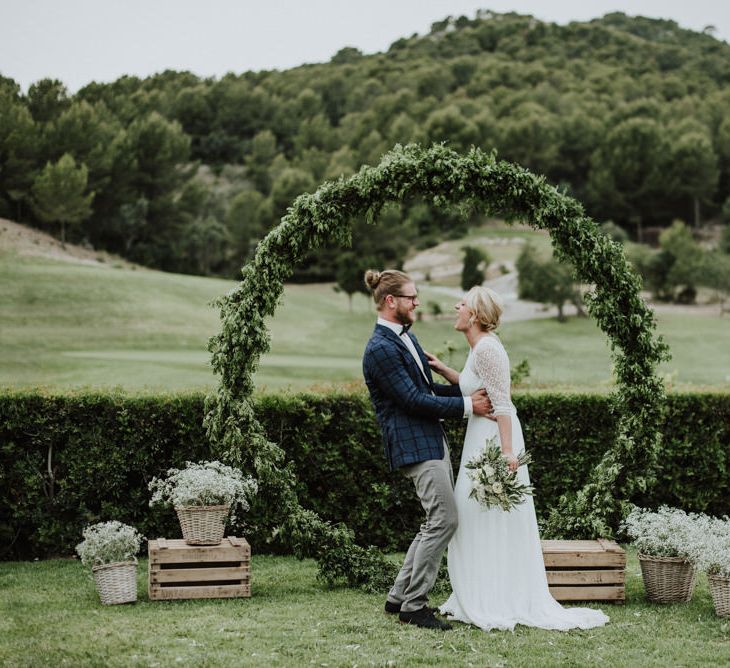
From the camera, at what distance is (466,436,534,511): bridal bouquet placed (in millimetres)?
6367

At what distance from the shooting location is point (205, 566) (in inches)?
304

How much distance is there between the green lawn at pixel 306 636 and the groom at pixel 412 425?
0.34m

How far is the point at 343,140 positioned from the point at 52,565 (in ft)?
285

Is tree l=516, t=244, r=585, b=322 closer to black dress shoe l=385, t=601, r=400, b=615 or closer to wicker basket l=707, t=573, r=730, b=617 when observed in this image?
wicker basket l=707, t=573, r=730, b=617

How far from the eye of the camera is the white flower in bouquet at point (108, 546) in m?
7.28

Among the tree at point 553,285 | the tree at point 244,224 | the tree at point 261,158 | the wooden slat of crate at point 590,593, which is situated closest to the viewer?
the wooden slat of crate at point 590,593

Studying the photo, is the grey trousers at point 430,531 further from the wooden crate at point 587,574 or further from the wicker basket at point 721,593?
the wicker basket at point 721,593

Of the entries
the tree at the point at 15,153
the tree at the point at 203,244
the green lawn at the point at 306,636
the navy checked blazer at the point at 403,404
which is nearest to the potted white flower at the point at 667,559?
the green lawn at the point at 306,636

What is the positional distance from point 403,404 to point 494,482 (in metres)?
0.88

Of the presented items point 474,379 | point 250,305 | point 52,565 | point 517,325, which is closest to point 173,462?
point 52,565

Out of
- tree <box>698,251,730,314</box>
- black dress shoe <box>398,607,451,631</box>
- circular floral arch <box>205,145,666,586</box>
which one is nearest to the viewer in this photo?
black dress shoe <box>398,607,451,631</box>

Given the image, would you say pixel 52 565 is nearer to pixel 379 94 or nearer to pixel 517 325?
pixel 517 325

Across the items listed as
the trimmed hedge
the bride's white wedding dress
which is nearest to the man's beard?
the bride's white wedding dress

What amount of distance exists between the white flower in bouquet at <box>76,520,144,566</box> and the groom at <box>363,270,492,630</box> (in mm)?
2279
